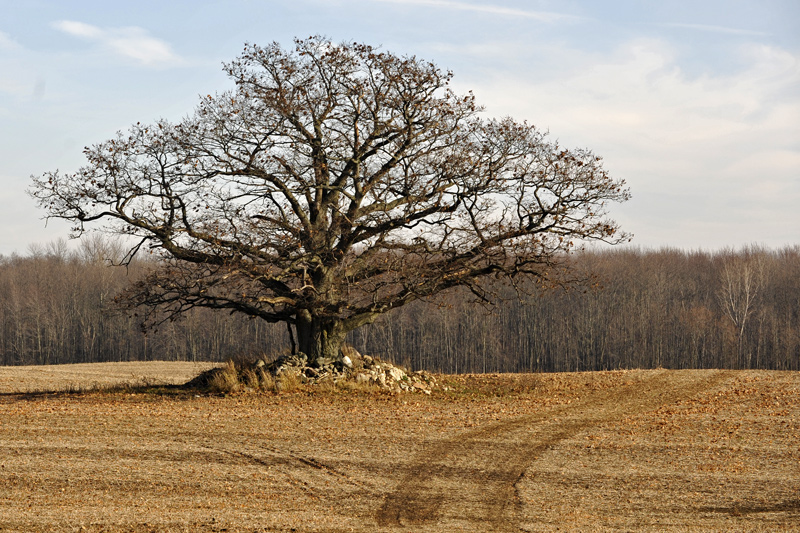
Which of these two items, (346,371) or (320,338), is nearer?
(346,371)

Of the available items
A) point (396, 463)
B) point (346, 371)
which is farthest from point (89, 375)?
point (396, 463)

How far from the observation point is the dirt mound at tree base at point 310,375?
1912 cm

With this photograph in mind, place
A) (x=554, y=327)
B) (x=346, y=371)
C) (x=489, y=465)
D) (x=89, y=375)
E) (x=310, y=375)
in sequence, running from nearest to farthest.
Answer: (x=489, y=465)
(x=310, y=375)
(x=346, y=371)
(x=89, y=375)
(x=554, y=327)

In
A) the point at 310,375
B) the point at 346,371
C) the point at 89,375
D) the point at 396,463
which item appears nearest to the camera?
the point at 396,463

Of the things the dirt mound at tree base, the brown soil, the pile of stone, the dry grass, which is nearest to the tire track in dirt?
the brown soil

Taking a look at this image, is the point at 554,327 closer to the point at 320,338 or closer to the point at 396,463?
the point at 320,338

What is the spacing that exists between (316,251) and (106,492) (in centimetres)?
972

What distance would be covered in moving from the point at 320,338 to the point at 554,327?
1896 inches

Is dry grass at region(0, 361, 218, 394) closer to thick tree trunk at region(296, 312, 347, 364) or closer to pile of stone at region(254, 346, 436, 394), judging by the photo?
pile of stone at region(254, 346, 436, 394)

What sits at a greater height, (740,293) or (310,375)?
(740,293)

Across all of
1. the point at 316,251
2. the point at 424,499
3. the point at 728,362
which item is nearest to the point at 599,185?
the point at 316,251

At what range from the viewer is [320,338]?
20.0 metres

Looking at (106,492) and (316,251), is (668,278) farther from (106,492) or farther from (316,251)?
(106,492)

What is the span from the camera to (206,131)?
18438 millimetres
